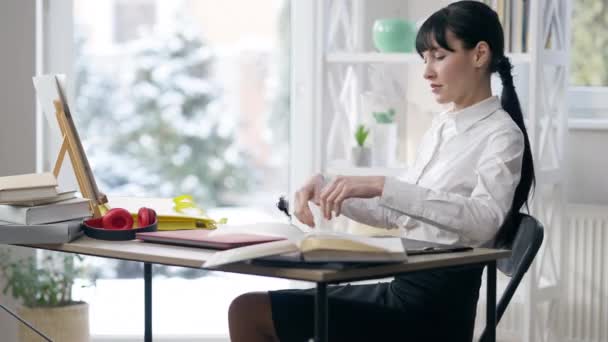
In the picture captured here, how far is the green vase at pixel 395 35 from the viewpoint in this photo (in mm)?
3404

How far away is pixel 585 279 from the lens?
3.40 metres

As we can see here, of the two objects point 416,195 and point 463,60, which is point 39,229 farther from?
point 463,60

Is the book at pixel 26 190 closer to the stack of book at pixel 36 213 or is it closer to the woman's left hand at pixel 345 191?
the stack of book at pixel 36 213

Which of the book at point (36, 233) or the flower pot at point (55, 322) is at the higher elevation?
the book at point (36, 233)

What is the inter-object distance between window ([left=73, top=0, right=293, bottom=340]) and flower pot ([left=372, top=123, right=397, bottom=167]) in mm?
5443

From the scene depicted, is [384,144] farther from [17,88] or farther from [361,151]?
[17,88]

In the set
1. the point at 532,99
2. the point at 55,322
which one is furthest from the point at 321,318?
the point at 55,322

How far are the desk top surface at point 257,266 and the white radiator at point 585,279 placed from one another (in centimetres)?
161

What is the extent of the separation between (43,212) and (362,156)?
5.36 feet

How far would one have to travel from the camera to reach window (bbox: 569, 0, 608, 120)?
12.1 ft

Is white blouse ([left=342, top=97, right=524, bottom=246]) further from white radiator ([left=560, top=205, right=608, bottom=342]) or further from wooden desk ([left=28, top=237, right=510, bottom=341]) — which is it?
white radiator ([left=560, top=205, right=608, bottom=342])

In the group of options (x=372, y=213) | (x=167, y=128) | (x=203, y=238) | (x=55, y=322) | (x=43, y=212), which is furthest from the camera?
(x=167, y=128)

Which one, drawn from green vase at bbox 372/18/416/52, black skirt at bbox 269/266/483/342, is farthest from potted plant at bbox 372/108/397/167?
black skirt at bbox 269/266/483/342

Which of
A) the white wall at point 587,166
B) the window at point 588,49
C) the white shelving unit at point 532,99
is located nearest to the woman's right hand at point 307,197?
the white shelving unit at point 532,99
